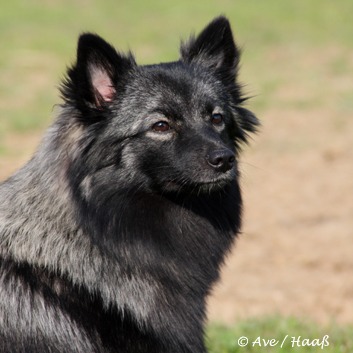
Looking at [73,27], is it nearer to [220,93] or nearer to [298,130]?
[298,130]

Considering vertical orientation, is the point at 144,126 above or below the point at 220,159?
above

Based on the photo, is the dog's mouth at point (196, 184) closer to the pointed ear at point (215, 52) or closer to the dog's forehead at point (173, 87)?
the dog's forehead at point (173, 87)

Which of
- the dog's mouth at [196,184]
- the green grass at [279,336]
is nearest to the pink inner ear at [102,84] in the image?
the dog's mouth at [196,184]

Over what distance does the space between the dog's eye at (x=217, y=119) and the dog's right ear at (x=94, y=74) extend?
0.67 m

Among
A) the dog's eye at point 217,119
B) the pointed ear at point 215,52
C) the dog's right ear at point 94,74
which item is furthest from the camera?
the pointed ear at point 215,52

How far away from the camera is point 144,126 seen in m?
5.17

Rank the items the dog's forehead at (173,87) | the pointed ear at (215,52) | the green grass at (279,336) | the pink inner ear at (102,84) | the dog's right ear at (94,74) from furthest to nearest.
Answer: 1. the green grass at (279,336)
2. the pointed ear at (215,52)
3. the dog's forehead at (173,87)
4. the pink inner ear at (102,84)
5. the dog's right ear at (94,74)

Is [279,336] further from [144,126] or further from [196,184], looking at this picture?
[144,126]

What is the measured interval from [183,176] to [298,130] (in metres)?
11.0

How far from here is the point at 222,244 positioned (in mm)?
5473

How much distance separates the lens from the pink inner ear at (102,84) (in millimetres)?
5105

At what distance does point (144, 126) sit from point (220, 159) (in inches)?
22.2

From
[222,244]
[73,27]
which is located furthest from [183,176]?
[73,27]

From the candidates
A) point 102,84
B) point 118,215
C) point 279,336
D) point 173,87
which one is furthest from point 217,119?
point 279,336
